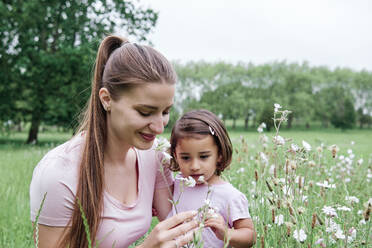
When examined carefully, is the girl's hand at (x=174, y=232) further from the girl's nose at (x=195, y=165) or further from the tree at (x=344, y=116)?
the tree at (x=344, y=116)

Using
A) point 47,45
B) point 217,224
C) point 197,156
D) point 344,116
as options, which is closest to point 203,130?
point 197,156

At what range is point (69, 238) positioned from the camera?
2092mm

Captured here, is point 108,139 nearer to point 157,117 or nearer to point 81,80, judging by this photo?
point 157,117

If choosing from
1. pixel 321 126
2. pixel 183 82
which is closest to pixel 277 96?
pixel 321 126

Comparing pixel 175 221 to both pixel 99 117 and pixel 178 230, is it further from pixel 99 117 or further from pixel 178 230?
pixel 99 117

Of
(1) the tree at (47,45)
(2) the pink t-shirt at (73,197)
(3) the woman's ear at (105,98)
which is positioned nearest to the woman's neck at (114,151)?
(2) the pink t-shirt at (73,197)

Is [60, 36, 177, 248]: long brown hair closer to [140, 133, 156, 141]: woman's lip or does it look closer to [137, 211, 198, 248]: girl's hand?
[140, 133, 156, 141]: woman's lip

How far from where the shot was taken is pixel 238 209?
2.16 metres

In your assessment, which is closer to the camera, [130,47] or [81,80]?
[130,47]

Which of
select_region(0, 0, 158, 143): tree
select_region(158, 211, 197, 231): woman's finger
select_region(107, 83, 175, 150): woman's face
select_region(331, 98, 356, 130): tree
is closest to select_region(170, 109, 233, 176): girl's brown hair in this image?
select_region(107, 83, 175, 150): woman's face

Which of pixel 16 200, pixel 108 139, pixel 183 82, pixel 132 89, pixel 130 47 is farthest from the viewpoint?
pixel 183 82

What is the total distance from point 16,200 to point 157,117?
2.77 metres

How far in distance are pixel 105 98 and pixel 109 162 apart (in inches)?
20.4

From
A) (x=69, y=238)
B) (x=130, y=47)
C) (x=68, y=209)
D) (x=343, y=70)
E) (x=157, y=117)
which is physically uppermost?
(x=343, y=70)
